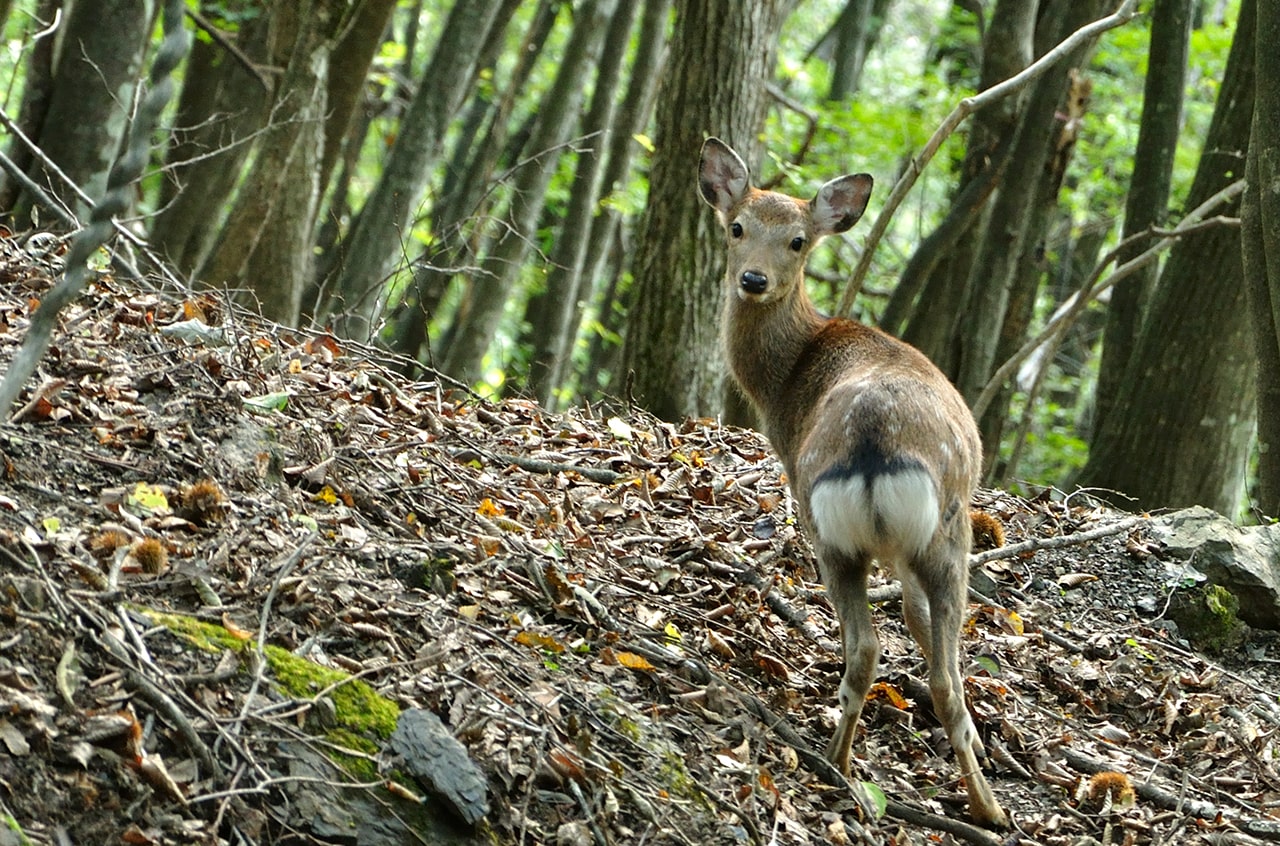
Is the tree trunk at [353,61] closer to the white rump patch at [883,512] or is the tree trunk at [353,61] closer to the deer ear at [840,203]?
the deer ear at [840,203]

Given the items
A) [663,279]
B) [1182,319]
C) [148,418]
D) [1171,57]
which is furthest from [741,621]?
[1171,57]

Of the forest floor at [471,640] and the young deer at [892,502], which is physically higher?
the young deer at [892,502]

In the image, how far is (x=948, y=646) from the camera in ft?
16.4

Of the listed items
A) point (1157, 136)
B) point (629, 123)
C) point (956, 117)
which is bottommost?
point (629, 123)

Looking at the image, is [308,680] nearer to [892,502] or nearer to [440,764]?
[440,764]

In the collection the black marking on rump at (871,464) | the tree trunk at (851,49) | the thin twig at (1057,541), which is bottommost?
the thin twig at (1057,541)

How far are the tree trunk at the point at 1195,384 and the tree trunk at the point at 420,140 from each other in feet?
21.2

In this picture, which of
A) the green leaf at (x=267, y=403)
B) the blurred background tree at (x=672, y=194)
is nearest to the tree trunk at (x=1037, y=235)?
the blurred background tree at (x=672, y=194)

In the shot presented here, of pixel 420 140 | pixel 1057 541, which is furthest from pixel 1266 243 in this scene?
pixel 420 140

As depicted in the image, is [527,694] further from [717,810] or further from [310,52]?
[310,52]

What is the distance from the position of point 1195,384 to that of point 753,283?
406 centimetres

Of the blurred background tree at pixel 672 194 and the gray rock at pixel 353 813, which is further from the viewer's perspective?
the blurred background tree at pixel 672 194

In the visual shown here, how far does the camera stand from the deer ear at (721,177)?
22.8 feet

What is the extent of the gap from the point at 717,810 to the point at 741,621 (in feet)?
4.64
